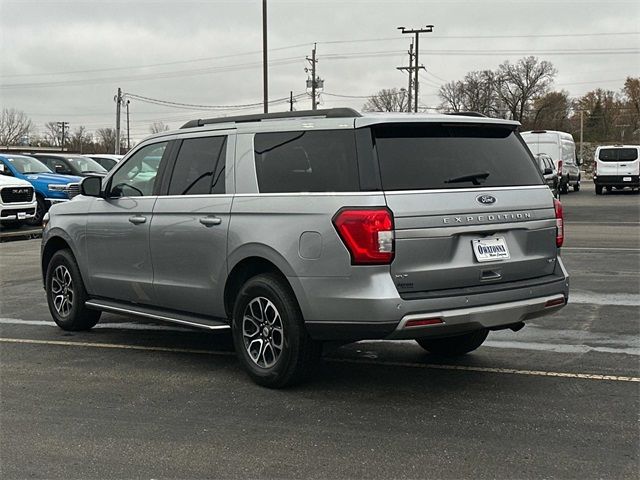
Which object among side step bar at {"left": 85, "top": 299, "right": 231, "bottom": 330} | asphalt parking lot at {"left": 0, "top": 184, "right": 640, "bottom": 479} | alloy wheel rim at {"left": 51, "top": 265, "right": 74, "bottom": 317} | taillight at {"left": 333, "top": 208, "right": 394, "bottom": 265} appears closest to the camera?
asphalt parking lot at {"left": 0, "top": 184, "right": 640, "bottom": 479}

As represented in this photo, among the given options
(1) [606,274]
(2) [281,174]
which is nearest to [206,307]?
(2) [281,174]

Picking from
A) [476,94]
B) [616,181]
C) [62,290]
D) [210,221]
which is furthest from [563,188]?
[476,94]

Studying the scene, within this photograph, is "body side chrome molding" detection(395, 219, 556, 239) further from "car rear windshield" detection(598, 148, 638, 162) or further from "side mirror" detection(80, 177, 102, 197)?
"car rear windshield" detection(598, 148, 638, 162)

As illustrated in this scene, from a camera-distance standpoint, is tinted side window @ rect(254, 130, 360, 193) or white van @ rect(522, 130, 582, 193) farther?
white van @ rect(522, 130, 582, 193)

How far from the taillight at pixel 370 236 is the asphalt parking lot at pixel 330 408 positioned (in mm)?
993

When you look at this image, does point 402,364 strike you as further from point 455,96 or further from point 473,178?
point 455,96

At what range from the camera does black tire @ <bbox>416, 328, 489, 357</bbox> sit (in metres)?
6.05

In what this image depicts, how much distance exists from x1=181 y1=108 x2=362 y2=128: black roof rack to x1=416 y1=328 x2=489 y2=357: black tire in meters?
2.10

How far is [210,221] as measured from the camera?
556cm

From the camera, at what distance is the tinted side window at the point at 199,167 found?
226 inches

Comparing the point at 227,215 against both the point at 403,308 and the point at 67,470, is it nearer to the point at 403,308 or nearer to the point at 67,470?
the point at 403,308

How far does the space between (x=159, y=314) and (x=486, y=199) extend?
9.23ft

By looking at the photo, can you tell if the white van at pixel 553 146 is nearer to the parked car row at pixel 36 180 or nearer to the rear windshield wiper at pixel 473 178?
the parked car row at pixel 36 180

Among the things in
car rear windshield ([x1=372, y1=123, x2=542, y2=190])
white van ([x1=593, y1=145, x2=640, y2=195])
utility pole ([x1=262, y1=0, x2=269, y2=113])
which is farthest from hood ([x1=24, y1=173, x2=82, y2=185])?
white van ([x1=593, y1=145, x2=640, y2=195])
